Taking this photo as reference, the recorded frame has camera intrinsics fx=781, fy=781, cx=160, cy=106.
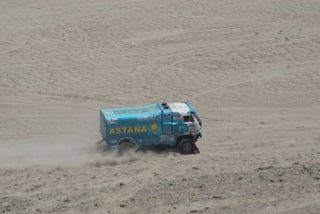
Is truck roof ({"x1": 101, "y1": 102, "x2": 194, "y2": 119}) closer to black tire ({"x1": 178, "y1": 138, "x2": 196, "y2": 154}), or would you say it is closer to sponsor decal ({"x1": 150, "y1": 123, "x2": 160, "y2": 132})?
sponsor decal ({"x1": 150, "y1": 123, "x2": 160, "y2": 132})

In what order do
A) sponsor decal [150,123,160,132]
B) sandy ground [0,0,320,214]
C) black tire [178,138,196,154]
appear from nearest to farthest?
sandy ground [0,0,320,214] → sponsor decal [150,123,160,132] → black tire [178,138,196,154]

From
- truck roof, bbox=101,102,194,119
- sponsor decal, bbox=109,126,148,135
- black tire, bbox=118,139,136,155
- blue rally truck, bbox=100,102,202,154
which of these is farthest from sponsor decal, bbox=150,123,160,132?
black tire, bbox=118,139,136,155

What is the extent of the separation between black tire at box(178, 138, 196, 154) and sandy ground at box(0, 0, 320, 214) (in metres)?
0.38

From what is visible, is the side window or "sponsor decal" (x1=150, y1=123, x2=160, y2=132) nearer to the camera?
"sponsor decal" (x1=150, y1=123, x2=160, y2=132)

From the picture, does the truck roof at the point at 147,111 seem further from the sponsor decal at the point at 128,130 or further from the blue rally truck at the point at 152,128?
the sponsor decal at the point at 128,130

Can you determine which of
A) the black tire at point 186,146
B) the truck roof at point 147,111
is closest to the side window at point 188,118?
the truck roof at point 147,111

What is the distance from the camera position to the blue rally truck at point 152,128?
62.6 ft

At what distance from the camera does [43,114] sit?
→ 2389 cm

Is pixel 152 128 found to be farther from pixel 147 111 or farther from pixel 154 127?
pixel 147 111

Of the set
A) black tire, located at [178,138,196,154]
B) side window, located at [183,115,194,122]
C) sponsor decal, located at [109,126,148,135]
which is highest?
side window, located at [183,115,194,122]

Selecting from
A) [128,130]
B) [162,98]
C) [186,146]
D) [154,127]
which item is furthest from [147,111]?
[162,98]

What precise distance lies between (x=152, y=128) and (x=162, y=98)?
6.23 meters

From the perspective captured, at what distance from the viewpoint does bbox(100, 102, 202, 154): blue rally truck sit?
19.1 meters

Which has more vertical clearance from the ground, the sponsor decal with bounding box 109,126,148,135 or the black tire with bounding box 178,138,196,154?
the sponsor decal with bounding box 109,126,148,135
